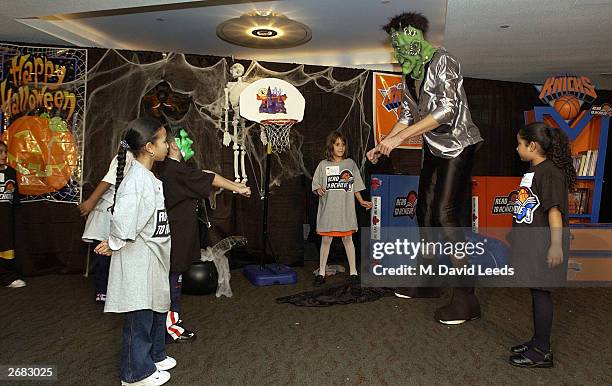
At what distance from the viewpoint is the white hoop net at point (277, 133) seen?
418 cm

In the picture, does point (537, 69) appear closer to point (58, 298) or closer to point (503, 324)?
point (503, 324)

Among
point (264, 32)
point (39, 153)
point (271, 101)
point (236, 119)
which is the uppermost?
point (264, 32)

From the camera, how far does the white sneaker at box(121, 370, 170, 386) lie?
1.96 m

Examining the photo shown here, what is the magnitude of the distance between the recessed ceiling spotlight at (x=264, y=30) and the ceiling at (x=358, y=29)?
0.25 ft

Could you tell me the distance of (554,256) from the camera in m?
2.16

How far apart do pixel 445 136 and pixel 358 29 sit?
2028mm

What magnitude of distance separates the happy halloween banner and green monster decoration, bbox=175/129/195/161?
90cm

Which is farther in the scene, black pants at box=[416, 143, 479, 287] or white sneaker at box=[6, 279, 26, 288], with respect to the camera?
white sneaker at box=[6, 279, 26, 288]

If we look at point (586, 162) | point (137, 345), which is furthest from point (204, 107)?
point (586, 162)

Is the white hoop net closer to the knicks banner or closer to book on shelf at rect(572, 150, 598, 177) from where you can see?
the knicks banner

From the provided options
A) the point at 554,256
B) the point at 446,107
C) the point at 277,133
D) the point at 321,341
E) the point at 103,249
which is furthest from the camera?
the point at 277,133

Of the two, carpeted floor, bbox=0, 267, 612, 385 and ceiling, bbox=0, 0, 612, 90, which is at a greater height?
ceiling, bbox=0, 0, 612, 90

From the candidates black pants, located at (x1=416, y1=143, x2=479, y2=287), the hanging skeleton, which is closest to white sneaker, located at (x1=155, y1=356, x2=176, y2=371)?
black pants, located at (x1=416, y1=143, x2=479, y2=287)
